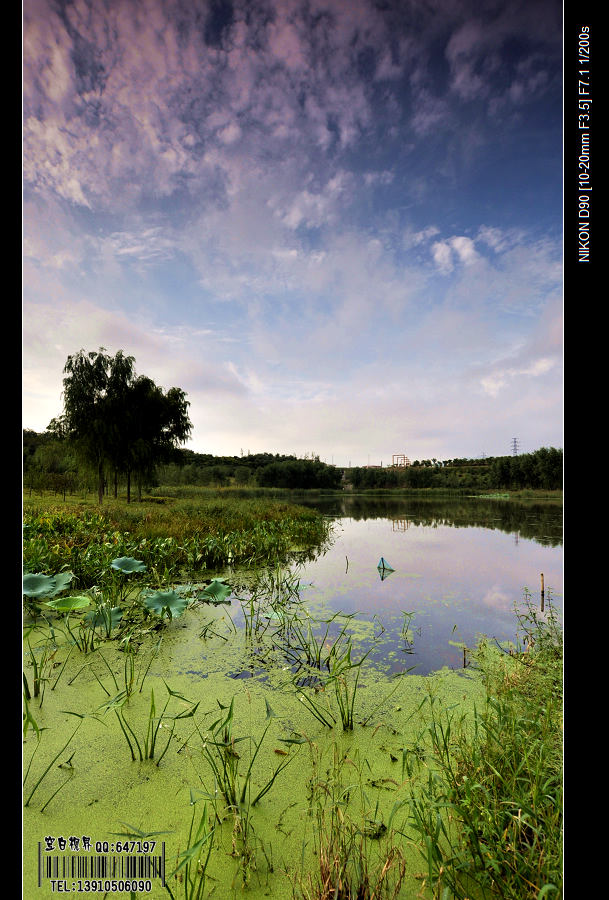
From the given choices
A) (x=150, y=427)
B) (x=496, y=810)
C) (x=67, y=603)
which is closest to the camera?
(x=496, y=810)

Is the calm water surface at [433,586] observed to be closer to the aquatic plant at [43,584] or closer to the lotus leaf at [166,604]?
the lotus leaf at [166,604]

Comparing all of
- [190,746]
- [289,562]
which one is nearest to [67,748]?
[190,746]

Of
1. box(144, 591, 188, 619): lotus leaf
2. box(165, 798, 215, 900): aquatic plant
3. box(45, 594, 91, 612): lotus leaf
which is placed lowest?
box(165, 798, 215, 900): aquatic plant

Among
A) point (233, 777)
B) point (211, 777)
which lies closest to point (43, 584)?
point (211, 777)

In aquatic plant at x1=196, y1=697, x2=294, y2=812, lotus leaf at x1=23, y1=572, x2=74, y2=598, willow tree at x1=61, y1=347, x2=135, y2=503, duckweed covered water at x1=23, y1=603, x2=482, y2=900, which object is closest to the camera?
duckweed covered water at x1=23, y1=603, x2=482, y2=900

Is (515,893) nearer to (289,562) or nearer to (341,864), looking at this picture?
(341,864)

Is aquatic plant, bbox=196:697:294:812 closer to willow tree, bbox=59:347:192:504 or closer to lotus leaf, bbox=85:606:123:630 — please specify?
lotus leaf, bbox=85:606:123:630

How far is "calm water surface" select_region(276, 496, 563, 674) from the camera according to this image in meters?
3.55

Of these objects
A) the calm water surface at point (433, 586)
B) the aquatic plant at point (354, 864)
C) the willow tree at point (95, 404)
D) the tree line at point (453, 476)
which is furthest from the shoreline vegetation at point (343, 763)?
the tree line at point (453, 476)

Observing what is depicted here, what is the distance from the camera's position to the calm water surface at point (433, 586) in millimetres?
3555

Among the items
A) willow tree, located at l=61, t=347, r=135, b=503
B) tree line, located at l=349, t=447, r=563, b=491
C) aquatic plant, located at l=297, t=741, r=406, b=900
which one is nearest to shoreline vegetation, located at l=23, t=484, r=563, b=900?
aquatic plant, located at l=297, t=741, r=406, b=900

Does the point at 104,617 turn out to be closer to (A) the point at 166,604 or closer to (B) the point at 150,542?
(A) the point at 166,604

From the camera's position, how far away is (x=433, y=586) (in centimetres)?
546
